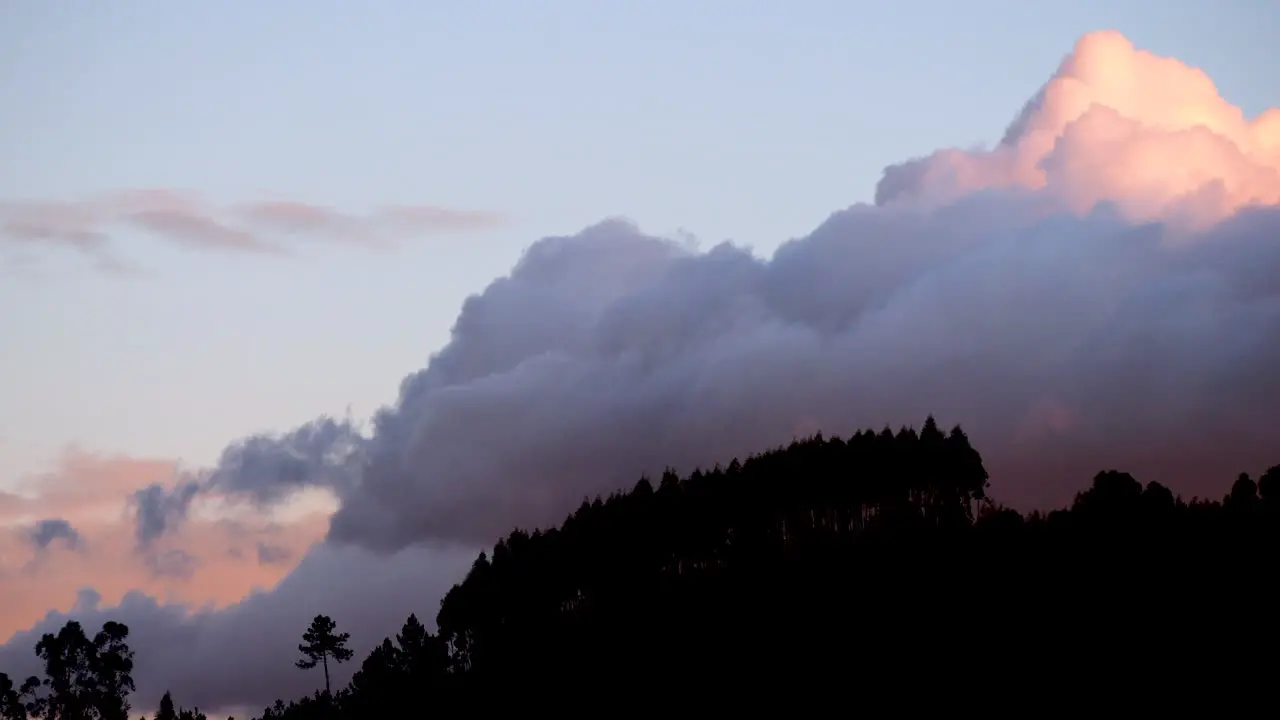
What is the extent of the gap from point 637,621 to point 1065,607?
144 ft

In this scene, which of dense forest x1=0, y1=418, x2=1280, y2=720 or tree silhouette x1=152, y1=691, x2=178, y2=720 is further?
tree silhouette x1=152, y1=691, x2=178, y2=720

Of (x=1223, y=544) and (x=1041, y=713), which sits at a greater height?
(x=1223, y=544)

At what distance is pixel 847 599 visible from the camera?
425ft

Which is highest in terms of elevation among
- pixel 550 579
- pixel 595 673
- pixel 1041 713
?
pixel 550 579

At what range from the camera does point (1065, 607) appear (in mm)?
112875

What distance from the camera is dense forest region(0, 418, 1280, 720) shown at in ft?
348

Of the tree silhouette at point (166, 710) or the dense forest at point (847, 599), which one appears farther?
the tree silhouette at point (166, 710)

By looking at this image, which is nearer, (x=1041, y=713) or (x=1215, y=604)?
(x=1041, y=713)

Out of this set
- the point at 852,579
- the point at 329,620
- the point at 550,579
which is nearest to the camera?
the point at 852,579

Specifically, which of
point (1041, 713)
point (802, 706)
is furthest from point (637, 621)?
point (1041, 713)

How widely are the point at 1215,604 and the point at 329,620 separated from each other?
10617cm

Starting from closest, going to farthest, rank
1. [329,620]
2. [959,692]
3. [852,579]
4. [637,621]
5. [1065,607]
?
[959,692] → [1065,607] → [852,579] → [637,621] → [329,620]

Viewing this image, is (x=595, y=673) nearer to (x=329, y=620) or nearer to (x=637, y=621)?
(x=637, y=621)

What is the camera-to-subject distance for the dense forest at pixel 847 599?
106m
